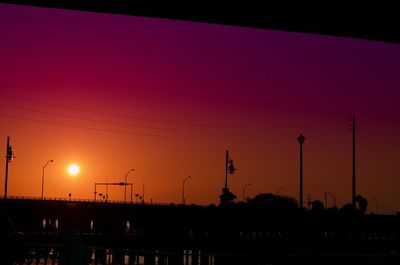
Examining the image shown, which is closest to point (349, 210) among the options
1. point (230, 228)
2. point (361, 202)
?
point (361, 202)

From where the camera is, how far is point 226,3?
6445mm

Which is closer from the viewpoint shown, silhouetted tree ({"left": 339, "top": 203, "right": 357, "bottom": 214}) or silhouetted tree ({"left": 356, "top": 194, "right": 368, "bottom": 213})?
silhouetted tree ({"left": 339, "top": 203, "right": 357, "bottom": 214})

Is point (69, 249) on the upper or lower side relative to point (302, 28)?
lower

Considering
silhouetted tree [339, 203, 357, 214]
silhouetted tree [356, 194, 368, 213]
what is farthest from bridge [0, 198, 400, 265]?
silhouetted tree [356, 194, 368, 213]

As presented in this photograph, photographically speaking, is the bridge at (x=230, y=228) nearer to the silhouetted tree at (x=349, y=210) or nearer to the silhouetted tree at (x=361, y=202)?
the silhouetted tree at (x=349, y=210)

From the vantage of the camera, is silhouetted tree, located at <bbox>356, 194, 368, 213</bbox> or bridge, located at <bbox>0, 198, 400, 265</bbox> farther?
silhouetted tree, located at <bbox>356, 194, 368, 213</bbox>

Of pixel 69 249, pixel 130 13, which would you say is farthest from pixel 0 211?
pixel 130 13

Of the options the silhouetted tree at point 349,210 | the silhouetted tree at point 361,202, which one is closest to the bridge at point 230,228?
the silhouetted tree at point 349,210

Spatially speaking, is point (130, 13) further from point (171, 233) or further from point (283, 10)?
point (171, 233)

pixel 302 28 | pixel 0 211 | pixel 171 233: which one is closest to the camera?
pixel 302 28

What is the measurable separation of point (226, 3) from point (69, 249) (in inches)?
232

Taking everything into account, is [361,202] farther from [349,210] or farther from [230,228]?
[230,228]

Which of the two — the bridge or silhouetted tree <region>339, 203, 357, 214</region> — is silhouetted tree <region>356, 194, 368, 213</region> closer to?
silhouetted tree <region>339, 203, 357, 214</region>

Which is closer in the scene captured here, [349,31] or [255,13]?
[255,13]
